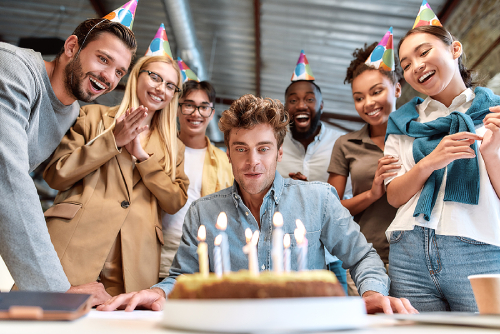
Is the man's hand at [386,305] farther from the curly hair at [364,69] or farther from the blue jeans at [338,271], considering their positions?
the curly hair at [364,69]

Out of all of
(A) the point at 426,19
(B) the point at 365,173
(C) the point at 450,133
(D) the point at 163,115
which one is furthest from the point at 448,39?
(D) the point at 163,115

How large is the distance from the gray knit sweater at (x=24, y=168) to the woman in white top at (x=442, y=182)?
1.70 metres

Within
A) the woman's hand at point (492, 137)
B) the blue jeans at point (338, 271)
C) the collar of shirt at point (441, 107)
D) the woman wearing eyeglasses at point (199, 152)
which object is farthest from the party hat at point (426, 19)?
the woman wearing eyeglasses at point (199, 152)

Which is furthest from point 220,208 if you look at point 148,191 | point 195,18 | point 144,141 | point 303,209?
point 195,18

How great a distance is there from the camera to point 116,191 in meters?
2.53

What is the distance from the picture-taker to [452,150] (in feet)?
6.14

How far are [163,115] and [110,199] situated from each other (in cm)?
86

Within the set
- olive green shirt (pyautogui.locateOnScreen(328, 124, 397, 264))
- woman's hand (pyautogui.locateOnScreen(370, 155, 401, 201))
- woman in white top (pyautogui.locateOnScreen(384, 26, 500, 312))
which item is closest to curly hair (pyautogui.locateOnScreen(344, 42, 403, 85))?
olive green shirt (pyautogui.locateOnScreen(328, 124, 397, 264))

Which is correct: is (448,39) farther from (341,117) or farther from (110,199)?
(341,117)

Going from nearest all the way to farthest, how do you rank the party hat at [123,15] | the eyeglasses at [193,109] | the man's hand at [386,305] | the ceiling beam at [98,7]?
the man's hand at [386,305] → the party hat at [123,15] → the eyeglasses at [193,109] → the ceiling beam at [98,7]

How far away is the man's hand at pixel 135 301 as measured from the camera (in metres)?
1.53

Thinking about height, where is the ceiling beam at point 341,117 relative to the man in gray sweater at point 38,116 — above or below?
above

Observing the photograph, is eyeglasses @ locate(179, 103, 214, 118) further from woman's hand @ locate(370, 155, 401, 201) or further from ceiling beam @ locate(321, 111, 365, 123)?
ceiling beam @ locate(321, 111, 365, 123)

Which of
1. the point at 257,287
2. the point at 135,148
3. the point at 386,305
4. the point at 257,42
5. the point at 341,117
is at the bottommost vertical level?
the point at 386,305
